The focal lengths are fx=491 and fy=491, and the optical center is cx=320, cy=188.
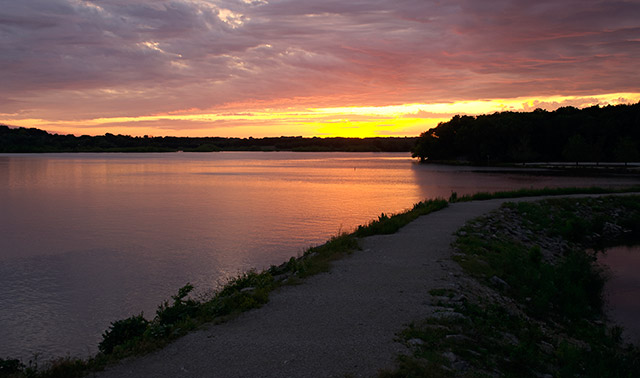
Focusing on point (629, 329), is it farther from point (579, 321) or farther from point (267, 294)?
point (267, 294)

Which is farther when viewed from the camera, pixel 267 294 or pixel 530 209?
pixel 530 209

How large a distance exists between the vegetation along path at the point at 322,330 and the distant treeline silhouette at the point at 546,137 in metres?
114

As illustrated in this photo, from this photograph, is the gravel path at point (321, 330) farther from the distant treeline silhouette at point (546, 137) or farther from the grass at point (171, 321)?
the distant treeline silhouette at point (546, 137)

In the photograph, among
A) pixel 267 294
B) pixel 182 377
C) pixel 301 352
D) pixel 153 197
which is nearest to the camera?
pixel 182 377

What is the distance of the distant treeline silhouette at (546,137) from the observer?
115481 millimetres

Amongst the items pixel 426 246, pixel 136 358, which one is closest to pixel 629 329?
pixel 426 246

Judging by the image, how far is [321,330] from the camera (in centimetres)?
935

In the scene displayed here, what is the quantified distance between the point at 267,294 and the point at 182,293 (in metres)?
2.20

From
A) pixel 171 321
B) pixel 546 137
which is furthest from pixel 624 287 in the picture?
pixel 546 137

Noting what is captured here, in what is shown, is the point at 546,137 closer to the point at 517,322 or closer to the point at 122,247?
the point at 122,247

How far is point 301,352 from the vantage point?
8336mm

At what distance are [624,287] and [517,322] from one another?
926 centimetres

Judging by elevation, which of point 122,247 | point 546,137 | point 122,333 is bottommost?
point 122,247

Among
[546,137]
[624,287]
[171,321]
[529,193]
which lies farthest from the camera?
[546,137]
